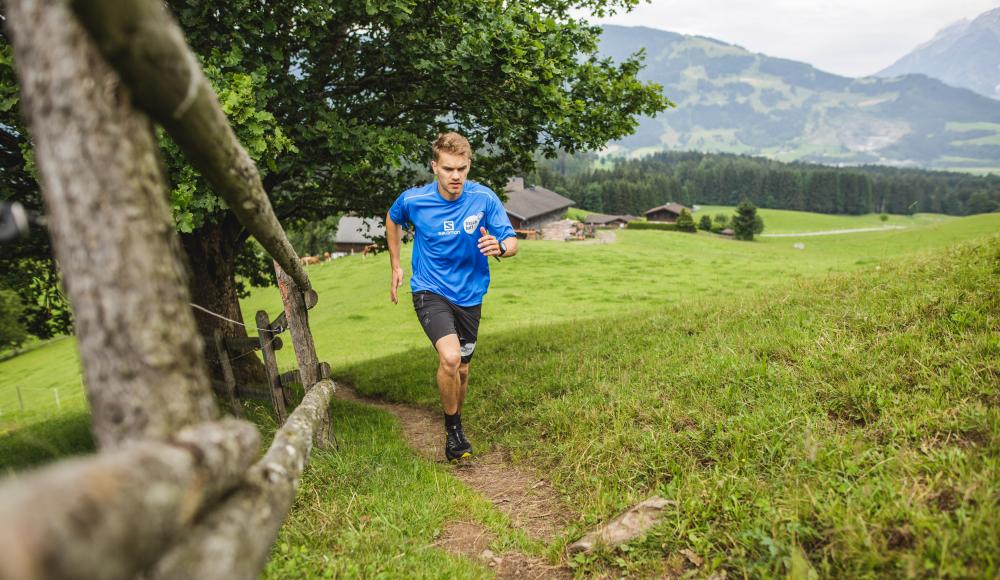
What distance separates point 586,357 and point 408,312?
17.2m

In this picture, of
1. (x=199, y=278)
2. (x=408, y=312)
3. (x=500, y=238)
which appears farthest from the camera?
(x=408, y=312)

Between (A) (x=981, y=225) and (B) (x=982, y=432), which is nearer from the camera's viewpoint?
(B) (x=982, y=432)

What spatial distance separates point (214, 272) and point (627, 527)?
7.94m

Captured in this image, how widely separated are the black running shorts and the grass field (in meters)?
1.23

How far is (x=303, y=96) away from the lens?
289 inches

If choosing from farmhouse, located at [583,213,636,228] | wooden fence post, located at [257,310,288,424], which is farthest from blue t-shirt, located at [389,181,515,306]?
farmhouse, located at [583,213,636,228]

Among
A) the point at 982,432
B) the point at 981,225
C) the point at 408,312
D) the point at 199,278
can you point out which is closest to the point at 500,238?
the point at 982,432

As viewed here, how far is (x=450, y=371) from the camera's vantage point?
5.73 metres

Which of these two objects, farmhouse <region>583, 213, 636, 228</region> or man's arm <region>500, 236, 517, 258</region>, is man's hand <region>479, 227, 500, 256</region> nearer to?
man's arm <region>500, 236, 517, 258</region>

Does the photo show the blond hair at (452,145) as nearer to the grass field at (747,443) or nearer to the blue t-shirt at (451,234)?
the blue t-shirt at (451,234)

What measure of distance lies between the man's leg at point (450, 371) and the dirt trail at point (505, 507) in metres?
0.68

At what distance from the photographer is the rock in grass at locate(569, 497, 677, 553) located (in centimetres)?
394

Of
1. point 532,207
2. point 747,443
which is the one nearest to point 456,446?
point 747,443

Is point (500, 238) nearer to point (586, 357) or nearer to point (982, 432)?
point (586, 357)
